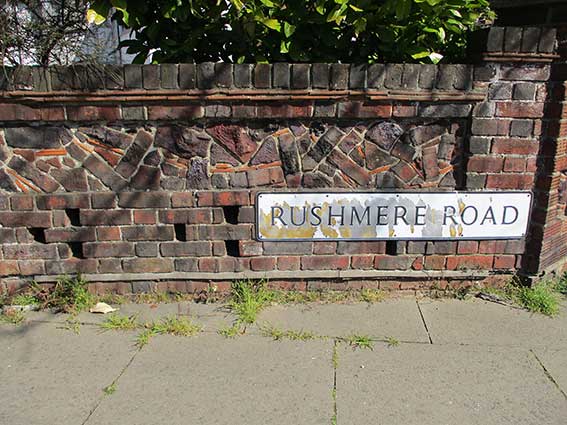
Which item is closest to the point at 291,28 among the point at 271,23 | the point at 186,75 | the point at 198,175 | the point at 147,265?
the point at 271,23

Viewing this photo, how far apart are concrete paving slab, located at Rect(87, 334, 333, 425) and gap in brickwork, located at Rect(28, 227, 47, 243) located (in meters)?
1.24

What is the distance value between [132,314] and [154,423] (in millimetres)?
1174

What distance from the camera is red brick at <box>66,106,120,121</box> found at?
3.11 metres

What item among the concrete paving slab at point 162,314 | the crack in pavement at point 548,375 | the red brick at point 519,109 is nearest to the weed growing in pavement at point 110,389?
the concrete paving slab at point 162,314

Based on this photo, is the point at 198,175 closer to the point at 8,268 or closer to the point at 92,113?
the point at 92,113

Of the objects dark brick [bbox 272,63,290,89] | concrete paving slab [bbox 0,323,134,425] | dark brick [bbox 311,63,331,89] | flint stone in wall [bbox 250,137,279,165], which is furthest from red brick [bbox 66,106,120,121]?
concrete paving slab [bbox 0,323,134,425]

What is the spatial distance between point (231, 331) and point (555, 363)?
204 centimetres

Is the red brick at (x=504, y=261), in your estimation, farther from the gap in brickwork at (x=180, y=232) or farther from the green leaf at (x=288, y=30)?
the gap in brickwork at (x=180, y=232)

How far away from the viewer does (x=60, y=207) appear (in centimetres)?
332

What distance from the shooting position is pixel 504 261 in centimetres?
357

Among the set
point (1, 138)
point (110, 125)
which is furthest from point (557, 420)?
point (1, 138)

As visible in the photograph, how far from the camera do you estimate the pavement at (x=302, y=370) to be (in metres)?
2.38

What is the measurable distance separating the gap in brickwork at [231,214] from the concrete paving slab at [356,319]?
0.71m

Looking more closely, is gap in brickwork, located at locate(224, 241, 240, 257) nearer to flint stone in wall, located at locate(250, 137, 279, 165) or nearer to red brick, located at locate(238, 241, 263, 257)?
red brick, located at locate(238, 241, 263, 257)
